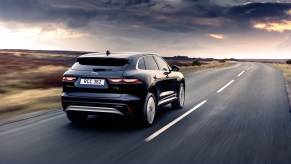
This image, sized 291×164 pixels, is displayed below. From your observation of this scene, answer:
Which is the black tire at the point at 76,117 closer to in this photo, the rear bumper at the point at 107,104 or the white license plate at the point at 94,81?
the rear bumper at the point at 107,104

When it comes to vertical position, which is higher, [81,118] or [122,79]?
[122,79]

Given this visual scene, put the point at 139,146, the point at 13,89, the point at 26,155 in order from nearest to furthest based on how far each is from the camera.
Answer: the point at 26,155 → the point at 139,146 → the point at 13,89

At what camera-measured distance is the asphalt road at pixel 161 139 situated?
5.79m

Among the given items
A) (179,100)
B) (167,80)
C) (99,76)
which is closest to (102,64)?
(99,76)

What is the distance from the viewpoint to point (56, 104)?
12.6m

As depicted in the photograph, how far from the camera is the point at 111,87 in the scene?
Answer: 25.0 feet

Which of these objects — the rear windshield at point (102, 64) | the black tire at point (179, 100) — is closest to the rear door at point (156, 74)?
the rear windshield at point (102, 64)

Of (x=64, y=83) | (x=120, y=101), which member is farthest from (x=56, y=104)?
(x=120, y=101)

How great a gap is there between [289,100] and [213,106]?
3574 millimetres

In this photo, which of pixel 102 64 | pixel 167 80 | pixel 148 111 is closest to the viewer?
pixel 102 64

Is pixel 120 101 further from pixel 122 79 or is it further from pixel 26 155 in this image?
pixel 26 155

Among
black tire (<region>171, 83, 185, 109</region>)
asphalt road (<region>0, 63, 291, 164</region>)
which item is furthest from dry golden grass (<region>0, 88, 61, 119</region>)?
black tire (<region>171, 83, 185, 109</region>)

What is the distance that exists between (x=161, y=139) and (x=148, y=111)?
1.28 m

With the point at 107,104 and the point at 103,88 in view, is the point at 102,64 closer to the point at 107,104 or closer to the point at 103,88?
the point at 103,88
